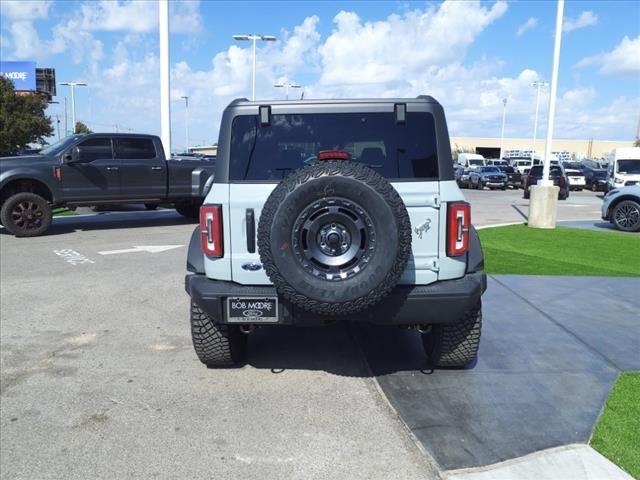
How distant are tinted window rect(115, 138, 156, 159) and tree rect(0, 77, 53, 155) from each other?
29.8 metres

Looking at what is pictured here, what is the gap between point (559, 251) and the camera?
Answer: 10.1 m

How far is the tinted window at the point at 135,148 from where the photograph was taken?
40.7ft

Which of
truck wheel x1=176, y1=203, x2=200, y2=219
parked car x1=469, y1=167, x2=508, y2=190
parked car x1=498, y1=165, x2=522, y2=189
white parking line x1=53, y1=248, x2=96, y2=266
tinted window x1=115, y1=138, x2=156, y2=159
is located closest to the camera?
white parking line x1=53, y1=248, x2=96, y2=266

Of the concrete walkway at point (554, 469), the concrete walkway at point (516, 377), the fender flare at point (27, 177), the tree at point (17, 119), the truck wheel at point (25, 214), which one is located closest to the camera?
the concrete walkway at point (554, 469)

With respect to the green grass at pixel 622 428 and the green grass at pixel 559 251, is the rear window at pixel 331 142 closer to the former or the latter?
the green grass at pixel 622 428

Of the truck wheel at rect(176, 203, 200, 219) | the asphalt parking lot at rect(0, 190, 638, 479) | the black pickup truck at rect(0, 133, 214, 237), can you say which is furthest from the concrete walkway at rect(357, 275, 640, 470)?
the truck wheel at rect(176, 203, 200, 219)

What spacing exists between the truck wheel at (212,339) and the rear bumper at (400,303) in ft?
1.07

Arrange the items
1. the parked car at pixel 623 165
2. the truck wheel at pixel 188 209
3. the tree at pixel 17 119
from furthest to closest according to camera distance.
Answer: the tree at pixel 17 119, the parked car at pixel 623 165, the truck wheel at pixel 188 209

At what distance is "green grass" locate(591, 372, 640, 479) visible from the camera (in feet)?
10.2

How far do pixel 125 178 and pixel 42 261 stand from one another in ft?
12.5

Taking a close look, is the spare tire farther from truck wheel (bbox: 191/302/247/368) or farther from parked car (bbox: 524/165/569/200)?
parked car (bbox: 524/165/569/200)

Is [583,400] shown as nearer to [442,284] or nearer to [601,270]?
[442,284]

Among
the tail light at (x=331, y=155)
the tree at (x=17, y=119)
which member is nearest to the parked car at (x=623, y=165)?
the tail light at (x=331, y=155)

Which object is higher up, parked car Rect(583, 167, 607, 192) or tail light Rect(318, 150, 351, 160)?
tail light Rect(318, 150, 351, 160)
